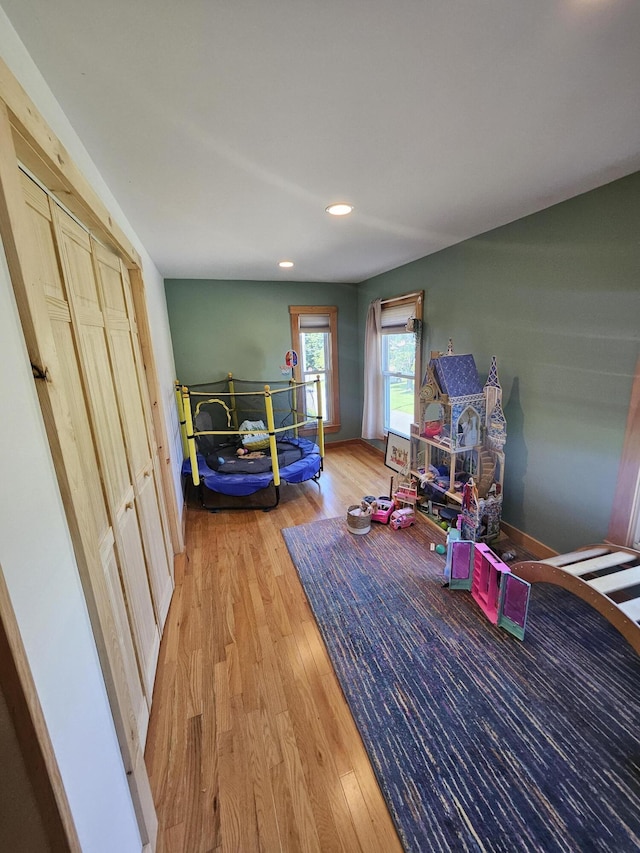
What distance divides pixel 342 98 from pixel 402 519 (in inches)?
102

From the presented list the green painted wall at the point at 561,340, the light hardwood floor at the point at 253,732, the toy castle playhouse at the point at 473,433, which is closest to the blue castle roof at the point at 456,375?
the toy castle playhouse at the point at 473,433

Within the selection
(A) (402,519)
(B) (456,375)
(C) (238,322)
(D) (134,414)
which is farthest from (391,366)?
(D) (134,414)

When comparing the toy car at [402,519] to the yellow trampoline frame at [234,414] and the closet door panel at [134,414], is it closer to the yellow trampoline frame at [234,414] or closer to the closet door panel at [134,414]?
the yellow trampoline frame at [234,414]

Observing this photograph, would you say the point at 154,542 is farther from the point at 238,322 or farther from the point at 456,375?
the point at 238,322

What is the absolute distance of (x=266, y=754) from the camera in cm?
129

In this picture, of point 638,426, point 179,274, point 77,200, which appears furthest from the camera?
point 179,274

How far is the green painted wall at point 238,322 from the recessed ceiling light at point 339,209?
2433 millimetres

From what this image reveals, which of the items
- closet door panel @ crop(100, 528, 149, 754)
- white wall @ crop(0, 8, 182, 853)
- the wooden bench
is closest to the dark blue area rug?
the wooden bench

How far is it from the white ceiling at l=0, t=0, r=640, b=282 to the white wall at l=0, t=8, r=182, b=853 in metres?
0.26

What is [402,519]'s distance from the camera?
110 inches

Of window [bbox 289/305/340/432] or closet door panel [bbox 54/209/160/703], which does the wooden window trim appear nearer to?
closet door panel [bbox 54/209/160/703]

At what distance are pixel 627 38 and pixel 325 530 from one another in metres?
2.82

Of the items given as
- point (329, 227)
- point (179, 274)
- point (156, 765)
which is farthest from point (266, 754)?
point (179, 274)

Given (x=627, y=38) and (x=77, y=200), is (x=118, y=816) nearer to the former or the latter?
(x=77, y=200)
